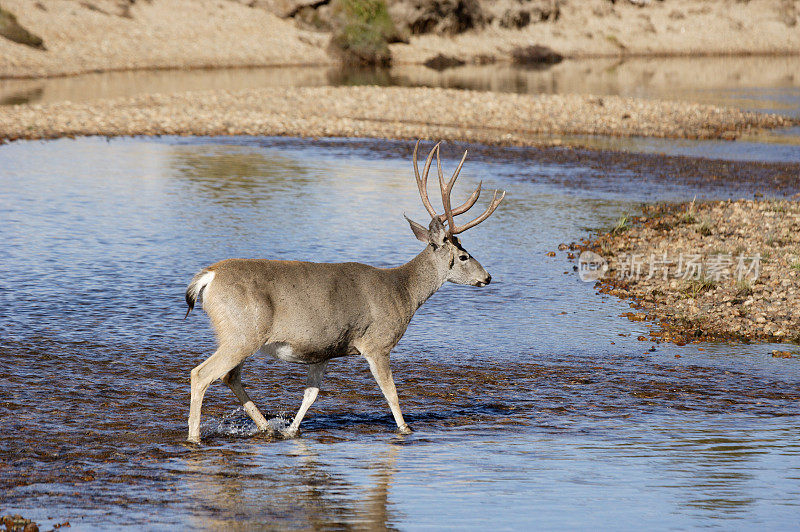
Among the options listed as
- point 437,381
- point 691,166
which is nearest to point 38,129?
point 691,166

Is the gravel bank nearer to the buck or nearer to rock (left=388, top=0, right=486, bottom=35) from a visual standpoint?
the buck

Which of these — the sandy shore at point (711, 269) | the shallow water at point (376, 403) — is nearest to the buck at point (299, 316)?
the shallow water at point (376, 403)

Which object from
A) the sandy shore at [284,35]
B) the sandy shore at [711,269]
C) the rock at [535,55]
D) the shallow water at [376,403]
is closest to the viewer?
the shallow water at [376,403]

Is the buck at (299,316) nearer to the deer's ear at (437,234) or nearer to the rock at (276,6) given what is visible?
the deer's ear at (437,234)

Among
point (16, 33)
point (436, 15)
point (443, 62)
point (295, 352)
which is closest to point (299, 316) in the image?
point (295, 352)

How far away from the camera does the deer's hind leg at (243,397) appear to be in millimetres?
9859

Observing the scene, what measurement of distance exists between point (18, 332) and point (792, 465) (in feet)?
29.0

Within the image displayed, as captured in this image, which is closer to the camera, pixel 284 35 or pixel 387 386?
pixel 387 386

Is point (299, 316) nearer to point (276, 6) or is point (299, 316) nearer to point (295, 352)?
point (295, 352)

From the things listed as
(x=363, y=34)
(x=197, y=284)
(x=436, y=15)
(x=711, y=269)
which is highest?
(x=436, y=15)

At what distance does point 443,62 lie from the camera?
7294 cm

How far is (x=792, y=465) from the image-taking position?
9.14m

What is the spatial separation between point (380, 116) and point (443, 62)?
36777 mm

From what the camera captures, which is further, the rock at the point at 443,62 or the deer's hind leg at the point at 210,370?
the rock at the point at 443,62
